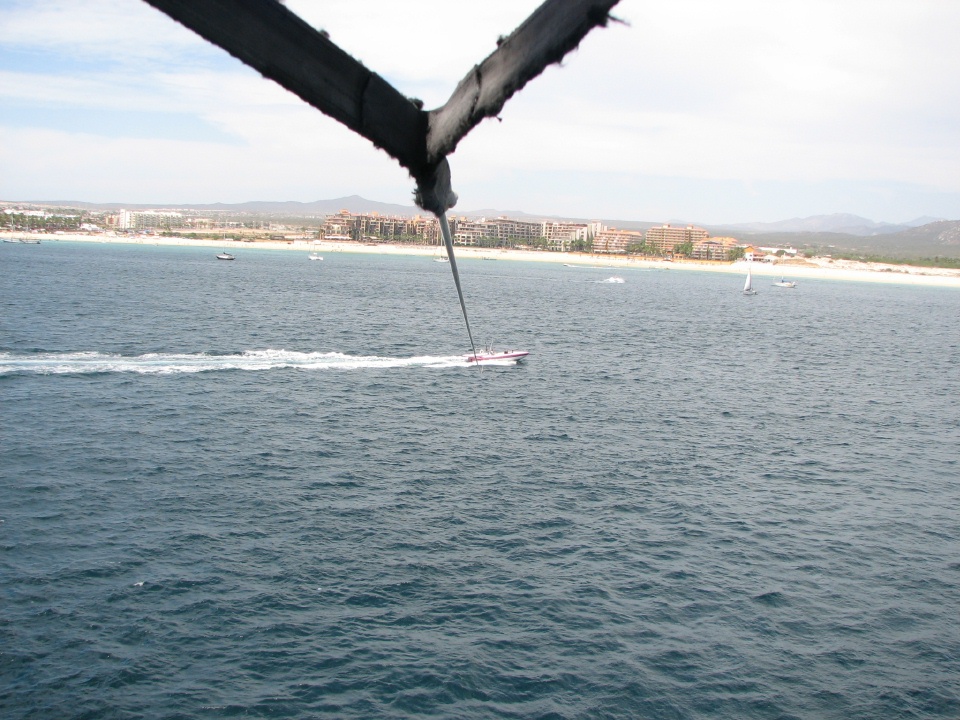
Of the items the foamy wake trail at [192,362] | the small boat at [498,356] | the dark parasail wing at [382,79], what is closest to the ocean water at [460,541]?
the foamy wake trail at [192,362]

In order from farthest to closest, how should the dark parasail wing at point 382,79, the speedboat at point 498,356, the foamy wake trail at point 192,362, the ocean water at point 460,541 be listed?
the speedboat at point 498,356 → the foamy wake trail at point 192,362 → the ocean water at point 460,541 → the dark parasail wing at point 382,79

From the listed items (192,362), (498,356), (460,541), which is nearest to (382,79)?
(460,541)

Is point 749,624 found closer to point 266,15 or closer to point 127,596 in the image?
point 127,596

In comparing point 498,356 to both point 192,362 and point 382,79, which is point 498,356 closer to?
point 192,362

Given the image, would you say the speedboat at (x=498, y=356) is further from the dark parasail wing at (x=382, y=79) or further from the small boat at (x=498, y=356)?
the dark parasail wing at (x=382, y=79)

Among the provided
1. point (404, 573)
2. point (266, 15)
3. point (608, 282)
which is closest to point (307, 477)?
point (404, 573)

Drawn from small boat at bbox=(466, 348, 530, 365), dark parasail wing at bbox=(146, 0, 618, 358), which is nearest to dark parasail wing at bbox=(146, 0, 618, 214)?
dark parasail wing at bbox=(146, 0, 618, 358)
